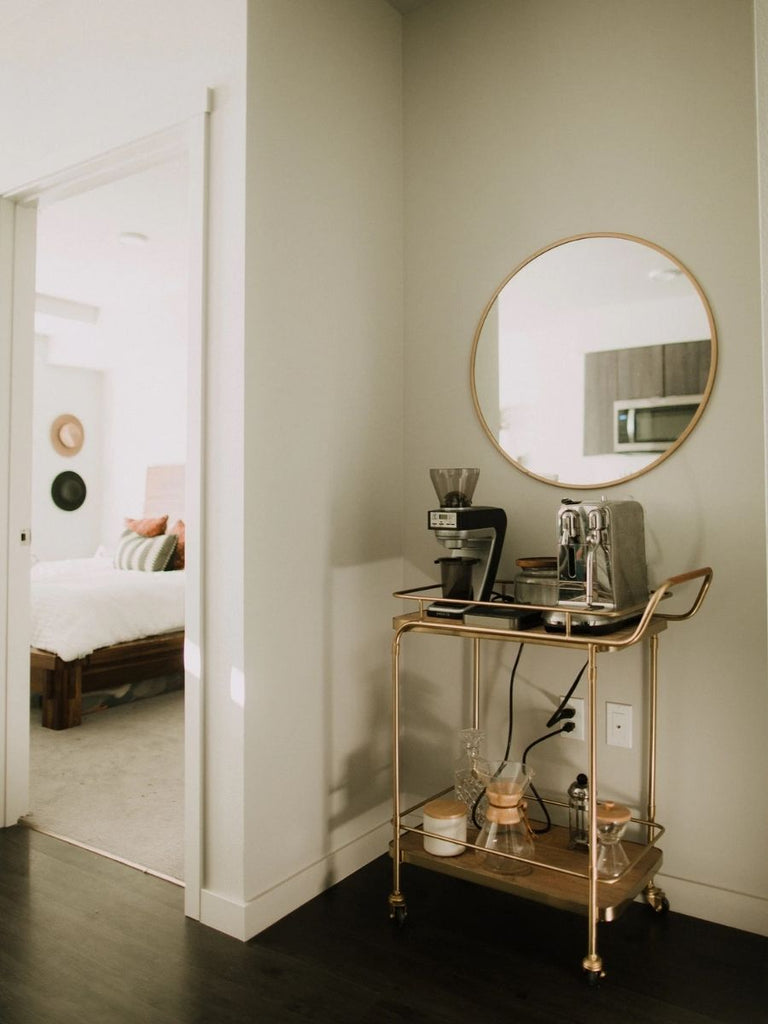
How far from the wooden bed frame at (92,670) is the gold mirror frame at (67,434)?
3458 millimetres

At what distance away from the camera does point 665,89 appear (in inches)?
80.0

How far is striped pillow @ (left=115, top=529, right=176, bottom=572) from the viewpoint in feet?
17.0

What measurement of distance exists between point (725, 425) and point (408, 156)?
1378mm

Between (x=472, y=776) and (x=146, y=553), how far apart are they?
12.0 feet

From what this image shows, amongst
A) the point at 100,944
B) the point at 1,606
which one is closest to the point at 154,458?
the point at 1,606

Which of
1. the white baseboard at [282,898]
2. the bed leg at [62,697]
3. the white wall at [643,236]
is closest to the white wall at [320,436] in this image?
the white baseboard at [282,898]

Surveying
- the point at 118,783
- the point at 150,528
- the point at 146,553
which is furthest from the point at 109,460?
the point at 118,783

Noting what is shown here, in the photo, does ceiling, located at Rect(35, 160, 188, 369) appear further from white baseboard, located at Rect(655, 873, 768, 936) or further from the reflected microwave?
white baseboard, located at Rect(655, 873, 768, 936)

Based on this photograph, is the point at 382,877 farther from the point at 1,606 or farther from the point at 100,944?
the point at 1,606

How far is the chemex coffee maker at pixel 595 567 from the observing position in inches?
68.5

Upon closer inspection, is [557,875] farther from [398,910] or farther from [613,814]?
[398,910]

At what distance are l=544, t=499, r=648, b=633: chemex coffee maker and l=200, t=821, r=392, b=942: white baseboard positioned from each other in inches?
38.7

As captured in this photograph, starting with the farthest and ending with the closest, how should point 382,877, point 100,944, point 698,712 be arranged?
point 382,877 < point 698,712 < point 100,944

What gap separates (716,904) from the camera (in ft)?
6.38
